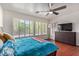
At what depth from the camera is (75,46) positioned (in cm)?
148

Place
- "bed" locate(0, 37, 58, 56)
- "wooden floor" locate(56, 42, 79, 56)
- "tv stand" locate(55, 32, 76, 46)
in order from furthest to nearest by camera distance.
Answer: "tv stand" locate(55, 32, 76, 46)
"wooden floor" locate(56, 42, 79, 56)
"bed" locate(0, 37, 58, 56)

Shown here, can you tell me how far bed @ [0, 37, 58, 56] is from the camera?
124cm

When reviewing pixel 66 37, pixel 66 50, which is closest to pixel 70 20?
pixel 66 37

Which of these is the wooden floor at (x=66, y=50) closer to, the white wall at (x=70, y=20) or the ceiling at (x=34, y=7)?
the white wall at (x=70, y=20)

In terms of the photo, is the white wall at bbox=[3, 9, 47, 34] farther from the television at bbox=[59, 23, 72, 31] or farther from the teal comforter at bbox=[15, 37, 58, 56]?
the television at bbox=[59, 23, 72, 31]

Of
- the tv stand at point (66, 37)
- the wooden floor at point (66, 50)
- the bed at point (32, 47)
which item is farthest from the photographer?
the tv stand at point (66, 37)

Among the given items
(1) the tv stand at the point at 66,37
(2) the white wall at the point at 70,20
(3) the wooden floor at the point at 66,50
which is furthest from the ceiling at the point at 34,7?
(3) the wooden floor at the point at 66,50

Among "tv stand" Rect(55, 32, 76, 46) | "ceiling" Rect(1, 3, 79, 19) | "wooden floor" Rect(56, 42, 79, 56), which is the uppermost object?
"ceiling" Rect(1, 3, 79, 19)

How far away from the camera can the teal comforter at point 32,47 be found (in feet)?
4.09

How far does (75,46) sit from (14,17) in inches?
45.1

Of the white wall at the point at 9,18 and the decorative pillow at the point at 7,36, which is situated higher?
the white wall at the point at 9,18

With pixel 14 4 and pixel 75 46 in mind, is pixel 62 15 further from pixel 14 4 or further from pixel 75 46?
pixel 14 4

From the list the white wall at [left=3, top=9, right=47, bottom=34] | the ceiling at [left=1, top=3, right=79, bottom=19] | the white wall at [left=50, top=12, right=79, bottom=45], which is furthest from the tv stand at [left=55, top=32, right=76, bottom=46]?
the white wall at [left=3, top=9, right=47, bottom=34]

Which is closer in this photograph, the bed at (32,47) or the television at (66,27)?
the bed at (32,47)
